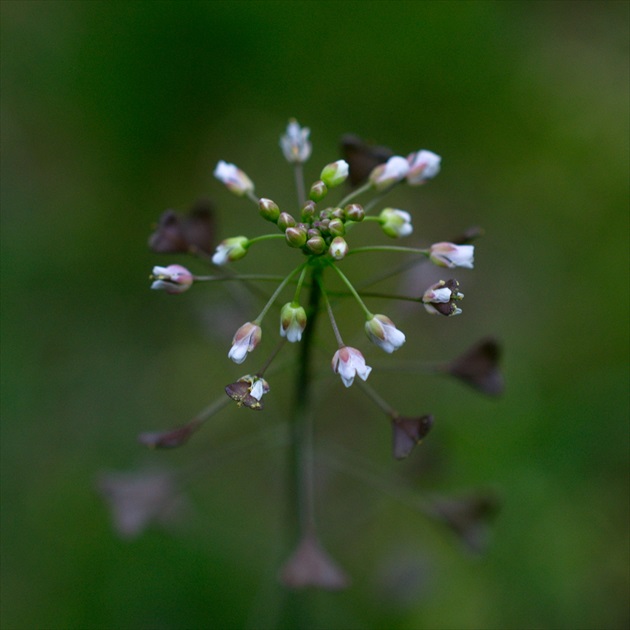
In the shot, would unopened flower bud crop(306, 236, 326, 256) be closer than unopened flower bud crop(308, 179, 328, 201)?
Yes

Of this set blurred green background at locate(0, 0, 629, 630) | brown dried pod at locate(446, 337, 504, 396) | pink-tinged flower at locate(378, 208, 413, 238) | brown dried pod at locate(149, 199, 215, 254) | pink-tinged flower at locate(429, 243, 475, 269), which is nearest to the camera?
pink-tinged flower at locate(429, 243, 475, 269)

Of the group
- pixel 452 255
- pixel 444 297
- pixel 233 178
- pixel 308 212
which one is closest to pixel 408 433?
pixel 444 297

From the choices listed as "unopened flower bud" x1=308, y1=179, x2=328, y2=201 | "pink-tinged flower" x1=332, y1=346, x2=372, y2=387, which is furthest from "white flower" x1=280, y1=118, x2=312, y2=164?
"pink-tinged flower" x1=332, y1=346, x2=372, y2=387

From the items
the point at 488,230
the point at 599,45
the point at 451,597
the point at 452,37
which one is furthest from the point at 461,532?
the point at 599,45

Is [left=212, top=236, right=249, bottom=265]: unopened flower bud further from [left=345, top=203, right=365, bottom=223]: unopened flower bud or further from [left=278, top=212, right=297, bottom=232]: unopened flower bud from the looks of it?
[left=345, top=203, right=365, bottom=223]: unopened flower bud

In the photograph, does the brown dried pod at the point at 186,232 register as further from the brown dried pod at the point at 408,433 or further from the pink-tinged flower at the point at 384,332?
the brown dried pod at the point at 408,433

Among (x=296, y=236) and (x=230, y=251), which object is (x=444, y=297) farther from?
(x=230, y=251)

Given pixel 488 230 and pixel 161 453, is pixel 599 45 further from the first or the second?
pixel 161 453
